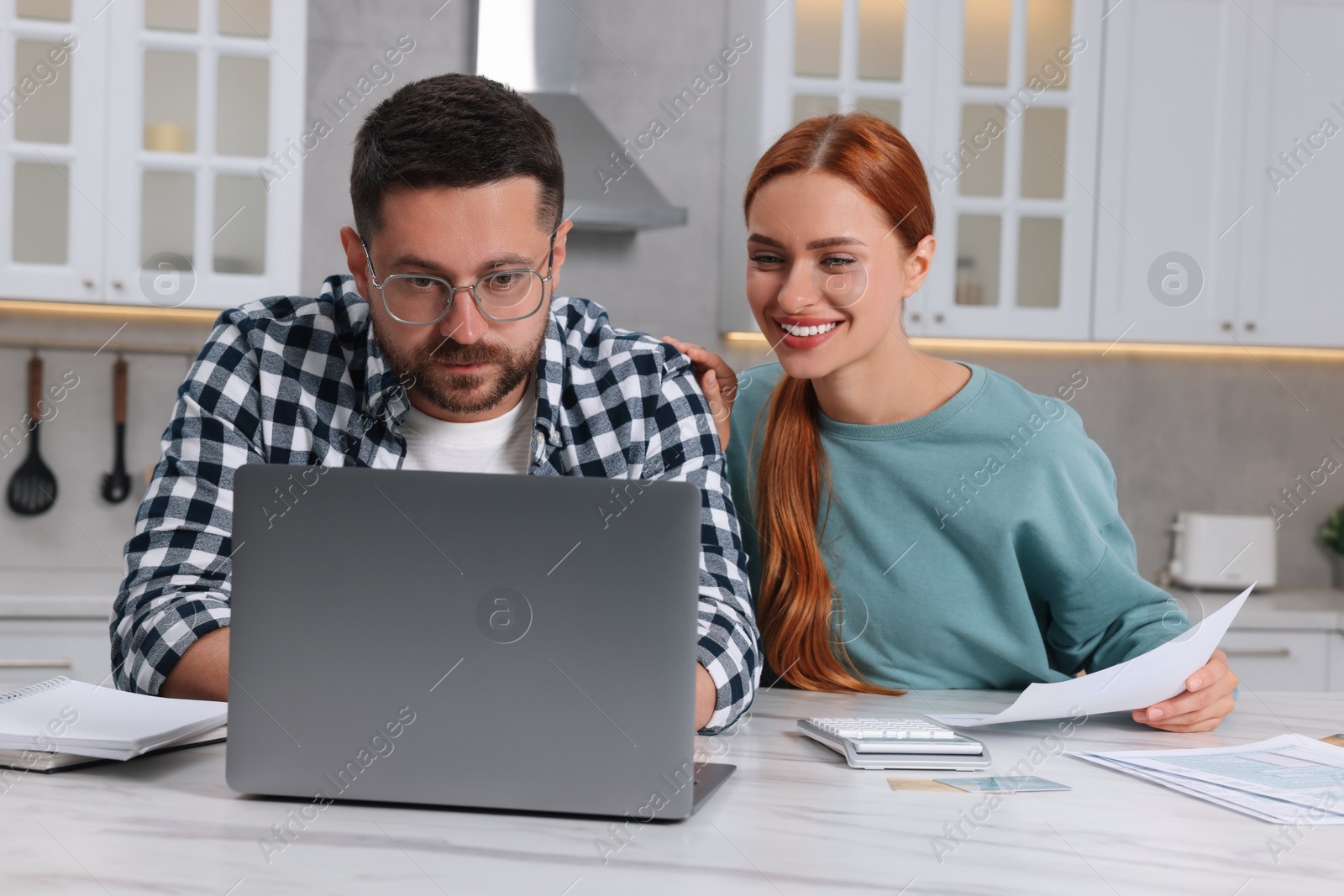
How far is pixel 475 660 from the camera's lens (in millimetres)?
815

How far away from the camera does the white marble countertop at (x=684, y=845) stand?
0.72m

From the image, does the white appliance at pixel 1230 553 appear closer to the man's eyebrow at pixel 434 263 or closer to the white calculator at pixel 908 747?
the white calculator at pixel 908 747

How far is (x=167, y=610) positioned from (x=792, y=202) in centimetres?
94

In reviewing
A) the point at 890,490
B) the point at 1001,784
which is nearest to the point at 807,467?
the point at 890,490

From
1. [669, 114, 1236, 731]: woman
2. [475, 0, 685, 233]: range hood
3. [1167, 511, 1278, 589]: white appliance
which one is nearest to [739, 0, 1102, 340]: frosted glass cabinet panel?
[475, 0, 685, 233]: range hood

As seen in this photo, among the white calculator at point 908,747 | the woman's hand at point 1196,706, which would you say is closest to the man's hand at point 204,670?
the white calculator at point 908,747

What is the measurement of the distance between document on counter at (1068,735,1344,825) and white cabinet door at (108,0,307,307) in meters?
2.21

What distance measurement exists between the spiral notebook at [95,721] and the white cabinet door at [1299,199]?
280 cm

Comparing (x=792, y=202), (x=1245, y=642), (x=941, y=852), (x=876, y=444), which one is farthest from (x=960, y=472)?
(x=1245, y=642)

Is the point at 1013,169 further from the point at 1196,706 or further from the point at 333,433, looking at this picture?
the point at 333,433

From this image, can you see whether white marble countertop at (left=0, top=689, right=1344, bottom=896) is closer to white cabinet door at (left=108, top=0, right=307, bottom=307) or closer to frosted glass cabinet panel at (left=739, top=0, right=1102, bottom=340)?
white cabinet door at (left=108, top=0, right=307, bottom=307)

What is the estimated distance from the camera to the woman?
1.59 m

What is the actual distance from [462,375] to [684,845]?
684 millimetres

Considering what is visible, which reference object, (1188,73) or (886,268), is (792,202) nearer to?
(886,268)
